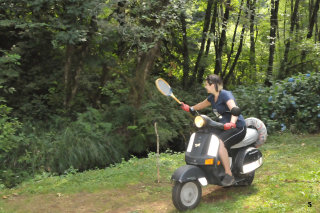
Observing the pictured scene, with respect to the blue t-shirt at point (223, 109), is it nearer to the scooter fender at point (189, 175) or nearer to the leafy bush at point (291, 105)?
the scooter fender at point (189, 175)

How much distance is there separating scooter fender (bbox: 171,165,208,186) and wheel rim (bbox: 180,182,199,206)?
0.14 m

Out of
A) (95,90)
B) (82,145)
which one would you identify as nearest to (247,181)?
(82,145)

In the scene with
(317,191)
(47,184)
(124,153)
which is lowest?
(124,153)

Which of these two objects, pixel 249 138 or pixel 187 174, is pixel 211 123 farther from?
pixel 249 138

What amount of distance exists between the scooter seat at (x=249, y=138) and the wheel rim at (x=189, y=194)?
2.88 feet

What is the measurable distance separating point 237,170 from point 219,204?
547 mm

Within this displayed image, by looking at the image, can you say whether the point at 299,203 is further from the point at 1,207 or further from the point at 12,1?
the point at 12,1

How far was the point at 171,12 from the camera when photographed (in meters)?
8.96

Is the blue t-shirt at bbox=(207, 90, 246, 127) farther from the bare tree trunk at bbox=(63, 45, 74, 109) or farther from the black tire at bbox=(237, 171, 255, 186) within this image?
the bare tree trunk at bbox=(63, 45, 74, 109)

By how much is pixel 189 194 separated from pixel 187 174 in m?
0.35

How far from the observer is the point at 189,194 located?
4.07 metres

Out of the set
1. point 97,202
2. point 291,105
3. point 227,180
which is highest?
point 291,105

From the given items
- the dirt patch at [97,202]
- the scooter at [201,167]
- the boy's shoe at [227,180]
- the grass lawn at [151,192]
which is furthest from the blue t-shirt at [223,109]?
the dirt patch at [97,202]

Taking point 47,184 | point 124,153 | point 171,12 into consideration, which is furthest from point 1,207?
point 171,12
